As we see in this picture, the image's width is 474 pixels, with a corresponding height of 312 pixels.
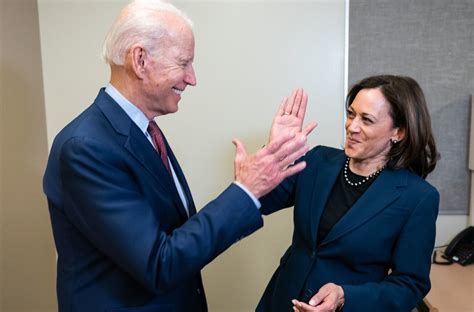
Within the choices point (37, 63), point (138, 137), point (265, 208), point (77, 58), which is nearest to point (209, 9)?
point (77, 58)

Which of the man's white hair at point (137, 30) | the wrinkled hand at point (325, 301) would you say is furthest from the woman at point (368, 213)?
the man's white hair at point (137, 30)

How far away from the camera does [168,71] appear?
38.5 inches

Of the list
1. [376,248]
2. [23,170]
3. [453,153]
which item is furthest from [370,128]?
[23,170]

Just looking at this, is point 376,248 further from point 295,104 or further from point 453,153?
point 453,153

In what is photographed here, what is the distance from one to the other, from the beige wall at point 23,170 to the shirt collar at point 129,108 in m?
1.19

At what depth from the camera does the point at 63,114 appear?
6.64ft

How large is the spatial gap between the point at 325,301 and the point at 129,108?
723mm

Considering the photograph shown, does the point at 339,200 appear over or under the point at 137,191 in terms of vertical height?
under

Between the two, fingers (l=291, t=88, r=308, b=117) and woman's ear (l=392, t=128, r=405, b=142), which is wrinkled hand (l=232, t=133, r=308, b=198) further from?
woman's ear (l=392, t=128, r=405, b=142)

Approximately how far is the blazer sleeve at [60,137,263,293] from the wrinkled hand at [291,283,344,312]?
0.35 metres

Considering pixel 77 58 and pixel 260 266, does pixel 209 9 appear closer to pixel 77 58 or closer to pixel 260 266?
pixel 77 58

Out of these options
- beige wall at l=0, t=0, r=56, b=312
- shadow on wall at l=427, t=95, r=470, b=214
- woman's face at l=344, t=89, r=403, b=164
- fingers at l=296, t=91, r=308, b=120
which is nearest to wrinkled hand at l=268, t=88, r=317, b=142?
fingers at l=296, t=91, r=308, b=120

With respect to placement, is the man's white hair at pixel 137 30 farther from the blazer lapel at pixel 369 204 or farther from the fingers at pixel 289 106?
the blazer lapel at pixel 369 204

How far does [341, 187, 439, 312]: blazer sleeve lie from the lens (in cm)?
114
